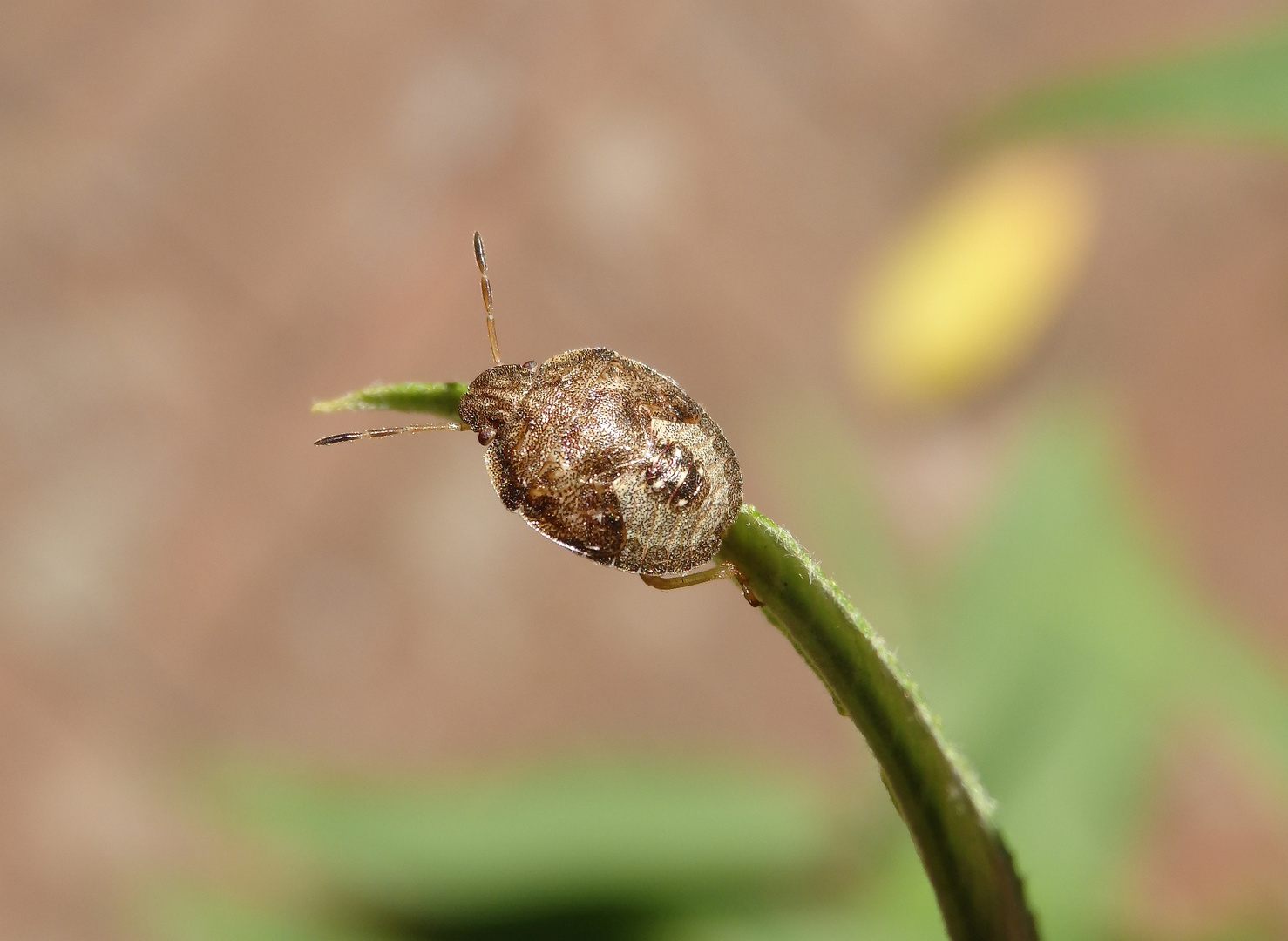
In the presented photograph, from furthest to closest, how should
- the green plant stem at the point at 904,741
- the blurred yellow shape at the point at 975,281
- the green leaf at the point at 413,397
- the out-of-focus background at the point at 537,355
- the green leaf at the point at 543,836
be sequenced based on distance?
the blurred yellow shape at the point at 975,281 < the out-of-focus background at the point at 537,355 < the green leaf at the point at 543,836 < the green leaf at the point at 413,397 < the green plant stem at the point at 904,741

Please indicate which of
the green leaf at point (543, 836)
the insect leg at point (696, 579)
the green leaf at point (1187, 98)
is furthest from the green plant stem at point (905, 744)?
the green leaf at point (543, 836)

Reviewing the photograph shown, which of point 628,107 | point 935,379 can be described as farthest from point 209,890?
point 628,107

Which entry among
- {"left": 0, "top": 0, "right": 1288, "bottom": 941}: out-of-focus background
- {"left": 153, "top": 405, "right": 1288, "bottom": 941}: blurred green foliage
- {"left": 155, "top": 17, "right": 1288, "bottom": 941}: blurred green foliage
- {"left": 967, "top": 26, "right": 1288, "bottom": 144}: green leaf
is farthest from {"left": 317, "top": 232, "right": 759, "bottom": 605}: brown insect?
{"left": 0, "top": 0, "right": 1288, "bottom": 941}: out-of-focus background

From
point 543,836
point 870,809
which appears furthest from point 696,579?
point 870,809

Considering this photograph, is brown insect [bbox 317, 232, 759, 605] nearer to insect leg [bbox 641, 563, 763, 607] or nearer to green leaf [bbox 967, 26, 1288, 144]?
insect leg [bbox 641, 563, 763, 607]

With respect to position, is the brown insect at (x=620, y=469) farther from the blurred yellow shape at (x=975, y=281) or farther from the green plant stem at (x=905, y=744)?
the blurred yellow shape at (x=975, y=281)

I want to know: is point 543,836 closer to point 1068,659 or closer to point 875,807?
point 875,807
